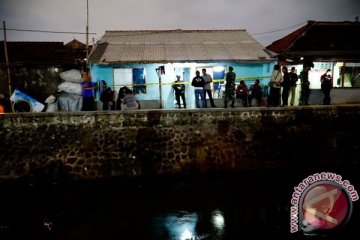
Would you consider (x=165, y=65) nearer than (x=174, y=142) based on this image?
No

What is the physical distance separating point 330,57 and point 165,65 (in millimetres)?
8268

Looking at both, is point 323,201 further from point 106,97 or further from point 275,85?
point 106,97

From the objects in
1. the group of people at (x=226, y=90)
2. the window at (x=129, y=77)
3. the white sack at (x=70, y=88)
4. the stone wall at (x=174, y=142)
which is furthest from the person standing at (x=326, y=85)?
the white sack at (x=70, y=88)

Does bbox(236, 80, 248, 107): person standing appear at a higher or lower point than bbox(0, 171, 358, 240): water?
higher

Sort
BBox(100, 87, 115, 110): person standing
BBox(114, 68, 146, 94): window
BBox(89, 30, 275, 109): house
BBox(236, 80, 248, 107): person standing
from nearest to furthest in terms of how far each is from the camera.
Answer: BBox(100, 87, 115, 110): person standing, BBox(236, 80, 248, 107): person standing, BBox(89, 30, 275, 109): house, BBox(114, 68, 146, 94): window

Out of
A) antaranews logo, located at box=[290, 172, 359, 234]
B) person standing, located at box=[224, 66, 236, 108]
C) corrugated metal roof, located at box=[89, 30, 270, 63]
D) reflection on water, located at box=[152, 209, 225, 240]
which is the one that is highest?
corrugated metal roof, located at box=[89, 30, 270, 63]

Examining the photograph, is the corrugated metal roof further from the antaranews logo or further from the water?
the antaranews logo

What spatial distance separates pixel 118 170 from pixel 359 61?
13.0 m

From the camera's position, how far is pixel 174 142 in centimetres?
1116

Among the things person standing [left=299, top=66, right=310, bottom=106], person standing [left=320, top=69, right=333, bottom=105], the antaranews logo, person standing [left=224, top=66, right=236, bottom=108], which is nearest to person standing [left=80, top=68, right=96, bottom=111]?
person standing [left=224, top=66, right=236, bottom=108]

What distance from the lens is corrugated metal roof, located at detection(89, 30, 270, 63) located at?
15.1 m

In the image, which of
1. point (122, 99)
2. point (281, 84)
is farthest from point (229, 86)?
point (122, 99)

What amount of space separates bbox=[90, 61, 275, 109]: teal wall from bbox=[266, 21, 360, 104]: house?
1.19 meters

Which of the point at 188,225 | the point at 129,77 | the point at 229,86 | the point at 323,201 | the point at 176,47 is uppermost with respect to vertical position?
the point at 176,47
